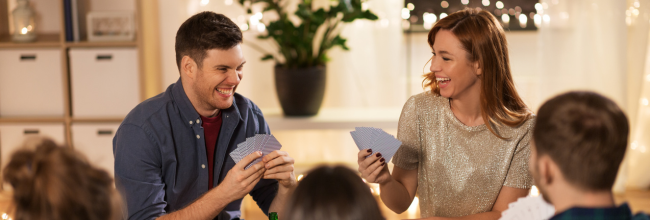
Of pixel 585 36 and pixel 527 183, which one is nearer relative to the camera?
pixel 527 183

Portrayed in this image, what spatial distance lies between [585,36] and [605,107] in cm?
278

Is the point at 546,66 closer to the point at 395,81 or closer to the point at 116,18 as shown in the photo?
the point at 395,81

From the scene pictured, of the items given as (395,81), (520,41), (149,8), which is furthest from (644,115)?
(149,8)

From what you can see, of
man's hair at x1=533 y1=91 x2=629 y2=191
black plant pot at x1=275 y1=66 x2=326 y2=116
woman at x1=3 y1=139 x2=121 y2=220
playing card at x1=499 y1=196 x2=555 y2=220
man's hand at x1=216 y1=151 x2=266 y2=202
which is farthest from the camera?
black plant pot at x1=275 y1=66 x2=326 y2=116

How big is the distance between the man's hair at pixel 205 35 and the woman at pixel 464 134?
535 mm

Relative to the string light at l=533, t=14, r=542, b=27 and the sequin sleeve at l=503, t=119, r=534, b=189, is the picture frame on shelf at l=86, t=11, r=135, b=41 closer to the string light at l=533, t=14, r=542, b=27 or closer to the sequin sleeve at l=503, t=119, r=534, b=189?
the sequin sleeve at l=503, t=119, r=534, b=189

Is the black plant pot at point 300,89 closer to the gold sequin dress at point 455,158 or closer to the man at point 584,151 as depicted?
the gold sequin dress at point 455,158

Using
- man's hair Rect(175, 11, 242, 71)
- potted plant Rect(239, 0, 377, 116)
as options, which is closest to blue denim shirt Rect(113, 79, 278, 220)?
man's hair Rect(175, 11, 242, 71)

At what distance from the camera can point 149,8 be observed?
2963 mm

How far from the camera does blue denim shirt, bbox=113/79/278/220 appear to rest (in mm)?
1400

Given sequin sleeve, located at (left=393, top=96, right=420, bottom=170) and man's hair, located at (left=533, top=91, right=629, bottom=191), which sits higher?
man's hair, located at (left=533, top=91, right=629, bottom=191)

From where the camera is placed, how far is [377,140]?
1.36m

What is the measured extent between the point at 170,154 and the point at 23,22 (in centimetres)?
223

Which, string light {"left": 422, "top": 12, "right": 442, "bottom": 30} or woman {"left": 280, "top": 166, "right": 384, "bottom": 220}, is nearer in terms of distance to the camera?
woman {"left": 280, "top": 166, "right": 384, "bottom": 220}
